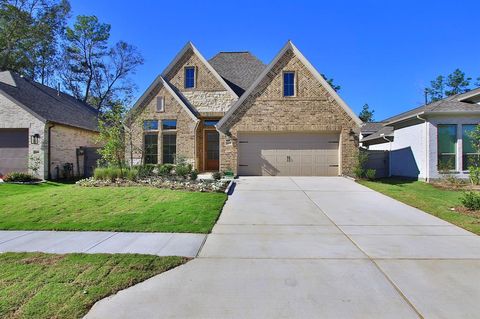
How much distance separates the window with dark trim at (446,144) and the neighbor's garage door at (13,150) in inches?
832

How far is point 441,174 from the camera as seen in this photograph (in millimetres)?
14039

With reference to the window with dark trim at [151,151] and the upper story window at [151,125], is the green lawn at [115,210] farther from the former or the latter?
the upper story window at [151,125]

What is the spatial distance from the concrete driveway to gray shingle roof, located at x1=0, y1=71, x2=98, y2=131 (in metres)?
14.8

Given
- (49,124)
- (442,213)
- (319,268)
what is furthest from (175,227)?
(49,124)

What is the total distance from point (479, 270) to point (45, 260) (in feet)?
20.0

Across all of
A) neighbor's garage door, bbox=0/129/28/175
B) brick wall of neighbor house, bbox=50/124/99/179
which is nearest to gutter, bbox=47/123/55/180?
brick wall of neighbor house, bbox=50/124/99/179

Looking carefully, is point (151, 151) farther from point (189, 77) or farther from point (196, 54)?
point (196, 54)

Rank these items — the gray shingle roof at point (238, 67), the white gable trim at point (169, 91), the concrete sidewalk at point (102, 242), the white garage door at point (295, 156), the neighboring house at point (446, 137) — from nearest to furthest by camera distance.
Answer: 1. the concrete sidewalk at point (102, 242)
2. the neighboring house at point (446, 137)
3. the white garage door at point (295, 156)
4. the white gable trim at point (169, 91)
5. the gray shingle roof at point (238, 67)

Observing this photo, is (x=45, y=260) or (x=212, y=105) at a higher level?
(x=212, y=105)

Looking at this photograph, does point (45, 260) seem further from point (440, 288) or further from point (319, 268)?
point (440, 288)

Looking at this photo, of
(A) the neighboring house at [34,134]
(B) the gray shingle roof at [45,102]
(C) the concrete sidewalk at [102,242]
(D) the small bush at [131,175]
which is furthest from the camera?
(B) the gray shingle roof at [45,102]

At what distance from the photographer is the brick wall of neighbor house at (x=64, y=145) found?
16.0 meters

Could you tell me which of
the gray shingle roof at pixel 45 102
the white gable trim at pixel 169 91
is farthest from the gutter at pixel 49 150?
the white gable trim at pixel 169 91

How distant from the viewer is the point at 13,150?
15.7 meters
